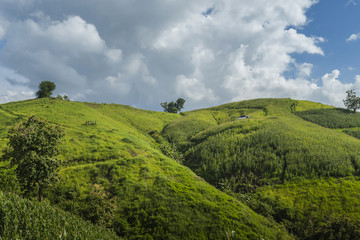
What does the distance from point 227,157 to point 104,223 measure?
3811 centimetres

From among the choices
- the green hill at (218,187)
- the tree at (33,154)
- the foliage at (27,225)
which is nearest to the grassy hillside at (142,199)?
the green hill at (218,187)

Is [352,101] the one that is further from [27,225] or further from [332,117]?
[27,225]

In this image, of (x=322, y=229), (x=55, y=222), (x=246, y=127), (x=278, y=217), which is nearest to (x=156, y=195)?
(x=55, y=222)

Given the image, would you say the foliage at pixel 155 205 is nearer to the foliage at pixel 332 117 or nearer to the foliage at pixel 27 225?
the foliage at pixel 27 225

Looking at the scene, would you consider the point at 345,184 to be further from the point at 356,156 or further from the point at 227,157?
the point at 227,157

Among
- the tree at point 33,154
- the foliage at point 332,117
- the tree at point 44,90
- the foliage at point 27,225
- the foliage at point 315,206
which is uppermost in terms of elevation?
the tree at point 44,90

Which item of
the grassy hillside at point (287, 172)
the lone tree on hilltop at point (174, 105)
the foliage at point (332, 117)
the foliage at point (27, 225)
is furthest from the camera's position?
the lone tree on hilltop at point (174, 105)

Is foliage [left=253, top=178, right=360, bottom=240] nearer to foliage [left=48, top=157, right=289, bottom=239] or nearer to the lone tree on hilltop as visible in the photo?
foliage [left=48, top=157, right=289, bottom=239]

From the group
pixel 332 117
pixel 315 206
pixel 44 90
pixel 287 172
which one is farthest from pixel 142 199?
pixel 44 90

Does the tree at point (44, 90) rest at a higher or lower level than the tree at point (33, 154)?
higher

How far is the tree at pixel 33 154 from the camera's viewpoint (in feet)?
71.9

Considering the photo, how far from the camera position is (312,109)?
399ft

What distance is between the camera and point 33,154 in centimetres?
2186

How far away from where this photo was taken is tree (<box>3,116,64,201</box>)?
2191 cm
